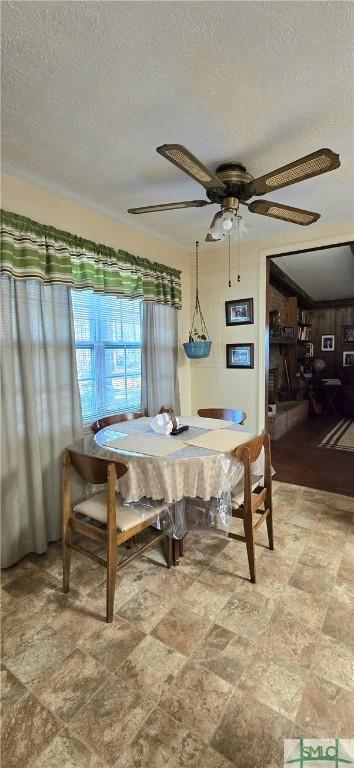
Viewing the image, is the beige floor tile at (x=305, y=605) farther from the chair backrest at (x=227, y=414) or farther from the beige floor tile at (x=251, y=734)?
the chair backrest at (x=227, y=414)

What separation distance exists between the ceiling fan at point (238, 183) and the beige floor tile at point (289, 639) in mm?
2046

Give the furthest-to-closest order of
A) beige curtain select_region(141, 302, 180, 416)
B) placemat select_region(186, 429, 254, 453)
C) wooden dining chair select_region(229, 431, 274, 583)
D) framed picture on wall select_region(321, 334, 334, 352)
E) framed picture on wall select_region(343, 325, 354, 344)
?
1. framed picture on wall select_region(321, 334, 334, 352)
2. framed picture on wall select_region(343, 325, 354, 344)
3. beige curtain select_region(141, 302, 180, 416)
4. placemat select_region(186, 429, 254, 453)
5. wooden dining chair select_region(229, 431, 274, 583)

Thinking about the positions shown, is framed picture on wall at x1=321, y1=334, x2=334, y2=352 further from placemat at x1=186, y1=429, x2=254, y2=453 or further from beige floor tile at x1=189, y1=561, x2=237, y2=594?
beige floor tile at x1=189, y1=561, x2=237, y2=594

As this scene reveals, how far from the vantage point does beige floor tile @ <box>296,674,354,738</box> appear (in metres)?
1.12

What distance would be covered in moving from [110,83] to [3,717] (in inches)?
98.1

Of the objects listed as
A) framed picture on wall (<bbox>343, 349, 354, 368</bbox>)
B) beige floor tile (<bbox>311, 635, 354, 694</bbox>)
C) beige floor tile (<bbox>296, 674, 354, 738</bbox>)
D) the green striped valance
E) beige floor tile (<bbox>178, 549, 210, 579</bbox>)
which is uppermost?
the green striped valance

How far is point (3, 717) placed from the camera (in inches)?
46.6

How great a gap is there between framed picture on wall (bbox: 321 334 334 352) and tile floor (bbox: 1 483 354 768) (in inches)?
227

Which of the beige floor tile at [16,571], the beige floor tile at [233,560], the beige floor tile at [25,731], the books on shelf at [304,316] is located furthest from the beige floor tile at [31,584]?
the books on shelf at [304,316]

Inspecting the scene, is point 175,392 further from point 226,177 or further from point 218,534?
point 226,177

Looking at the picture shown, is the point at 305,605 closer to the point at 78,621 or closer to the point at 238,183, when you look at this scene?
the point at 78,621

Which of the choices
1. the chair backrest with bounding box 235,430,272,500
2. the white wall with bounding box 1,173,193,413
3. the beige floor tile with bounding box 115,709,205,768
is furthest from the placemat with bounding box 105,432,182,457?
the white wall with bounding box 1,173,193,413

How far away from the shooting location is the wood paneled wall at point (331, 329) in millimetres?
6930

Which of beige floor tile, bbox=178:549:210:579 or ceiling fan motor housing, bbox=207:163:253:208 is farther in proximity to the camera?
beige floor tile, bbox=178:549:210:579
